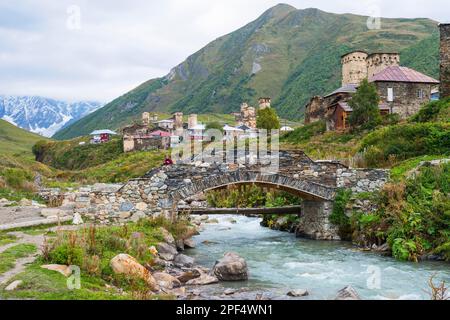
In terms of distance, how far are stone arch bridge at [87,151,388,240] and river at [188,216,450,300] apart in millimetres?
1689

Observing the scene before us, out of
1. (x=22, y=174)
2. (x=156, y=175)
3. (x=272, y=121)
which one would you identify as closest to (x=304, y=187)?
(x=156, y=175)

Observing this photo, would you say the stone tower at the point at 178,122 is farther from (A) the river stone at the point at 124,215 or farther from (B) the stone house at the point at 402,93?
(A) the river stone at the point at 124,215

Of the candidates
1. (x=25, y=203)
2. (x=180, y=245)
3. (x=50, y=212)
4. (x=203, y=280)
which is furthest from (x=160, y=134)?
(x=203, y=280)

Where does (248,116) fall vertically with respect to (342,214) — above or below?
above

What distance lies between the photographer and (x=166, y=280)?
11352 mm

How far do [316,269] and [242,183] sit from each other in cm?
573

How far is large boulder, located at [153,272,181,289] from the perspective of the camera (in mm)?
11039

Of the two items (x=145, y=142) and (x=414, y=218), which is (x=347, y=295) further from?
(x=145, y=142)

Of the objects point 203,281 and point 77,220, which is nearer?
point 203,281

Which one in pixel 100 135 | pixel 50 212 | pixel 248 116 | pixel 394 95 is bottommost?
pixel 50 212

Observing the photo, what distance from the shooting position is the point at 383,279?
12.5 metres

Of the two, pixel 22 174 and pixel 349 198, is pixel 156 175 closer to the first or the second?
pixel 349 198

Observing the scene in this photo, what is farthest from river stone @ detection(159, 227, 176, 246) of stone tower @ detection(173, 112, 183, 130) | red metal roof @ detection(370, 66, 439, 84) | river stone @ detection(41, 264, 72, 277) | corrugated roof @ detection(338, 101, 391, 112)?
stone tower @ detection(173, 112, 183, 130)
